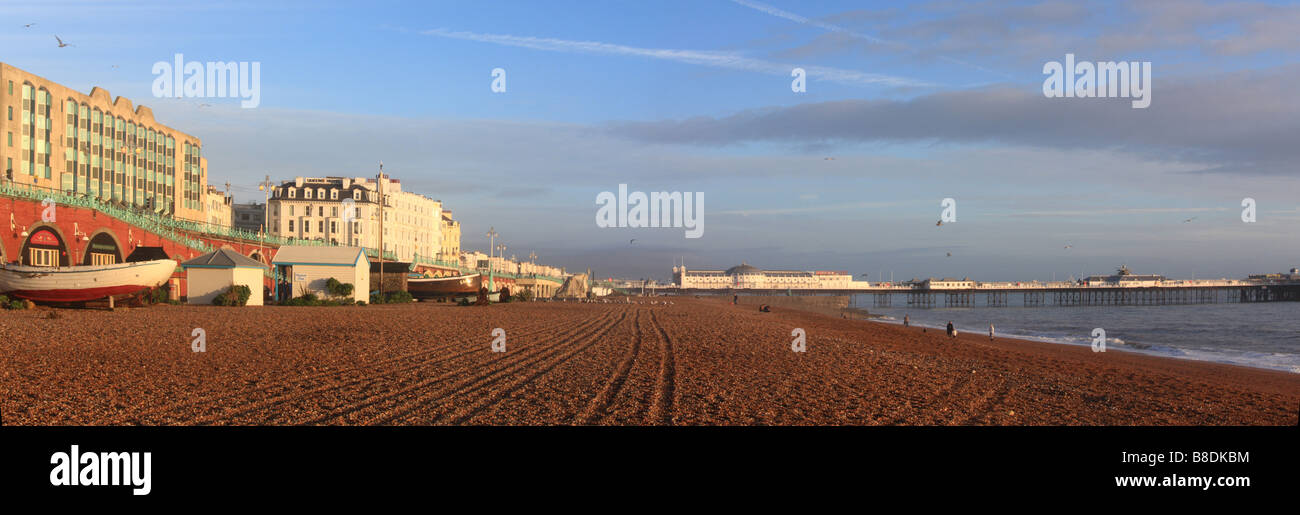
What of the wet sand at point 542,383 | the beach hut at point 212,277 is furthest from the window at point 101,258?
the wet sand at point 542,383

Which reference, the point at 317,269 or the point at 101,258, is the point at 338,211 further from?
the point at 101,258

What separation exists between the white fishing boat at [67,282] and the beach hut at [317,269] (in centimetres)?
1383

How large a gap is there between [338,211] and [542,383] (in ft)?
344

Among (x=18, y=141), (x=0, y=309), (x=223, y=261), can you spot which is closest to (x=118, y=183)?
(x=18, y=141)

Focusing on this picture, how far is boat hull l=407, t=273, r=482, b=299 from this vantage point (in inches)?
2712

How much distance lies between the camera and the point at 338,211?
109125mm

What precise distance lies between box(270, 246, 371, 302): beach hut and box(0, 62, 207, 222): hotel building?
95.2 ft

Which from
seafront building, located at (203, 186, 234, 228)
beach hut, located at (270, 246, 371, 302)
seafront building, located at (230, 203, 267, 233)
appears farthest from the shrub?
seafront building, located at (230, 203, 267, 233)

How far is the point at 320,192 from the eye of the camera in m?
109

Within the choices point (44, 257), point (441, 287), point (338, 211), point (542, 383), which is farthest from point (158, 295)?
point (338, 211)

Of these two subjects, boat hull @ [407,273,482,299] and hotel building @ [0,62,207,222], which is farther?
hotel building @ [0,62,207,222]

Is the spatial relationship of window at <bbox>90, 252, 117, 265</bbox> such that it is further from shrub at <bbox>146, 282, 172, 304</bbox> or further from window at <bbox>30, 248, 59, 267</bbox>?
shrub at <bbox>146, 282, 172, 304</bbox>
